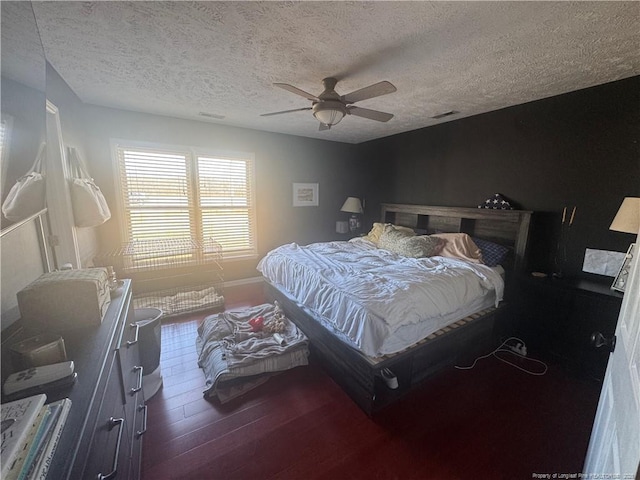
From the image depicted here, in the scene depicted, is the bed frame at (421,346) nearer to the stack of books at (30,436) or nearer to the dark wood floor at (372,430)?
the dark wood floor at (372,430)

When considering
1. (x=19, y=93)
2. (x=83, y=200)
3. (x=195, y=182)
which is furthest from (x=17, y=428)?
(x=195, y=182)

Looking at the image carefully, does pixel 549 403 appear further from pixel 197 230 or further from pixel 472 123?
pixel 197 230

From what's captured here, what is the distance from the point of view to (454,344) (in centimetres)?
228

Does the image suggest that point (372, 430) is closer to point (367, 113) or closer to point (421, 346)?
point (421, 346)

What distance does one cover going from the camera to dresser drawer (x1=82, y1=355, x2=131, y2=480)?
770 millimetres

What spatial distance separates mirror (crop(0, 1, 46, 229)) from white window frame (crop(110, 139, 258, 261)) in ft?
8.46

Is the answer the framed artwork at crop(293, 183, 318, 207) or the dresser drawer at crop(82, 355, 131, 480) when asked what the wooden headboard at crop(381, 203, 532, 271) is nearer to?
the framed artwork at crop(293, 183, 318, 207)

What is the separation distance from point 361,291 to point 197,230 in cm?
304

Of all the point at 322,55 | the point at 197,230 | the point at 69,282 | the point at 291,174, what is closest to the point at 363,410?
the point at 69,282

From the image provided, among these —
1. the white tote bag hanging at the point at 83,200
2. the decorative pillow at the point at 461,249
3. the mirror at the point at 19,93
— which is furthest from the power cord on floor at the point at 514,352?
the white tote bag hanging at the point at 83,200

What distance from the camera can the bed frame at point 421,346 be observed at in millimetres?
1890

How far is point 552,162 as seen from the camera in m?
2.70

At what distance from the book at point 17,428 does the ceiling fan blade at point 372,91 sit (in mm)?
2189

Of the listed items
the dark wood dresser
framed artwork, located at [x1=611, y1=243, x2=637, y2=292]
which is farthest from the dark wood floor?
framed artwork, located at [x1=611, y1=243, x2=637, y2=292]
